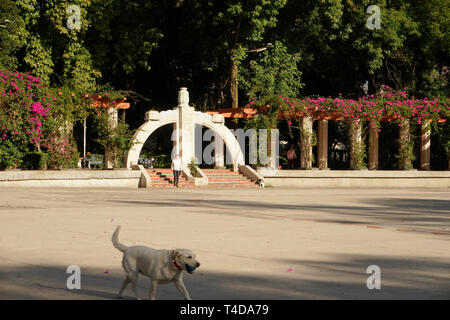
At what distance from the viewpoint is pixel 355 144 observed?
42375 millimetres

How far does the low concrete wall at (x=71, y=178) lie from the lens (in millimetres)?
30141

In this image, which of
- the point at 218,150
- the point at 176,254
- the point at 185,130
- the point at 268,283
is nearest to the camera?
the point at 176,254

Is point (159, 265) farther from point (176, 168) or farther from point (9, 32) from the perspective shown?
point (9, 32)

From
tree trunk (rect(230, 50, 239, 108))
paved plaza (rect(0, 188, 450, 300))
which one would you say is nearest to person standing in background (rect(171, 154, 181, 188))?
tree trunk (rect(230, 50, 239, 108))

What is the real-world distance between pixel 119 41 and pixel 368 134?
16022mm

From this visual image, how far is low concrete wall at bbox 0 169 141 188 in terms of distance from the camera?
30.1 metres

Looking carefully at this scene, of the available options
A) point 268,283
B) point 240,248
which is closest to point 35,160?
point 240,248

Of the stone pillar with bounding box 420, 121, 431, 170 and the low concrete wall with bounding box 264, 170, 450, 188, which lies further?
the stone pillar with bounding box 420, 121, 431, 170

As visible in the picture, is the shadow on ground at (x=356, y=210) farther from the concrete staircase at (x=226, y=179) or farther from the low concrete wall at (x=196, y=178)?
the concrete staircase at (x=226, y=179)

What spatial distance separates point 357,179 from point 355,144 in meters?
3.20

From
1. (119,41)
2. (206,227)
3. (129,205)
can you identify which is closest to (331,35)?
(119,41)

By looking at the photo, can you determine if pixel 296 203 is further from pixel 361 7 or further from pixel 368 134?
pixel 361 7

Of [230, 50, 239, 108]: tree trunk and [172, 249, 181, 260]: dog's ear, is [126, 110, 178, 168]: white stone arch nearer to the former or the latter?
[230, 50, 239, 108]: tree trunk

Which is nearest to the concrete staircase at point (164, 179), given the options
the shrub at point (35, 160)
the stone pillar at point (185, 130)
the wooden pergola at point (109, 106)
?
the stone pillar at point (185, 130)
